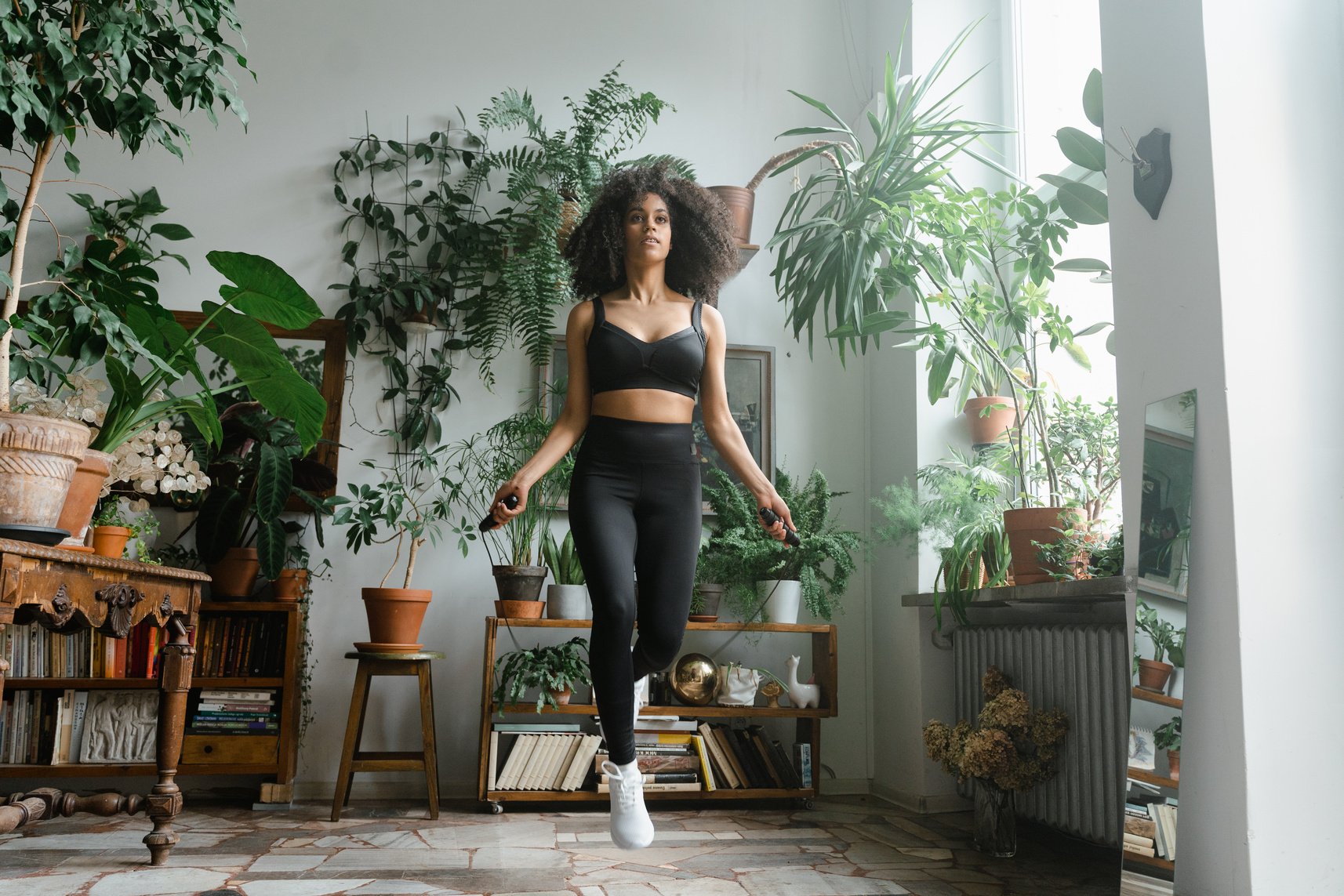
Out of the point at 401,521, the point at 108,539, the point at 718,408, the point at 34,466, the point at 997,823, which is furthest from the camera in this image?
the point at 401,521

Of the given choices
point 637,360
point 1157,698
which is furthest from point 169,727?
point 1157,698

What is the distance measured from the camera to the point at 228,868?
A: 2684mm

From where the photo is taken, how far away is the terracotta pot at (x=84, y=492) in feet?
7.45

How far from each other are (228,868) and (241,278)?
5.33 feet

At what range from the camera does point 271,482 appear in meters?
3.70

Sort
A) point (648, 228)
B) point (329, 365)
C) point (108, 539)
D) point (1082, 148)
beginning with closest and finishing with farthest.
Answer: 1. point (648, 228)
2. point (1082, 148)
3. point (108, 539)
4. point (329, 365)

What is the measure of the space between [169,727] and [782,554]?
7.54 feet

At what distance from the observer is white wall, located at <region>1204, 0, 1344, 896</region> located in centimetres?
208

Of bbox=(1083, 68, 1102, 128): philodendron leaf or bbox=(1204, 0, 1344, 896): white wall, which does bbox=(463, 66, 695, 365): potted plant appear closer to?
bbox=(1083, 68, 1102, 128): philodendron leaf

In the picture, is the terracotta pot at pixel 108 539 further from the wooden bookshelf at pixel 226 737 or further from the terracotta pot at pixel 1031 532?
the terracotta pot at pixel 1031 532

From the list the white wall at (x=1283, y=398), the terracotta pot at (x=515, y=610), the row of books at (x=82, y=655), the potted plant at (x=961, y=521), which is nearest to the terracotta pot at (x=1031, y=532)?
the potted plant at (x=961, y=521)

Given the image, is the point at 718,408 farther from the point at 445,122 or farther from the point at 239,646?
the point at 445,122

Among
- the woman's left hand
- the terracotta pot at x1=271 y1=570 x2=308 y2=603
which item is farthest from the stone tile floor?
the woman's left hand

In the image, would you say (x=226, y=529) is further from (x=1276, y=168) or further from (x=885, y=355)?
(x=1276, y=168)
